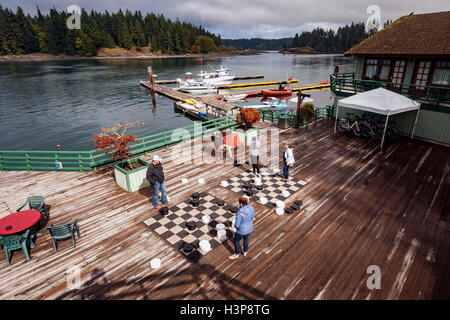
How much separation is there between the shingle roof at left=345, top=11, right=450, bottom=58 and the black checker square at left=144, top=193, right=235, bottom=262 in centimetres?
1711

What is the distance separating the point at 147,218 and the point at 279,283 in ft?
16.8

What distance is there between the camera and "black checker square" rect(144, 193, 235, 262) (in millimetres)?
7902

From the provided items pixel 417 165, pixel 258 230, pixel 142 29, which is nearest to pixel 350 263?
pixel 258 230

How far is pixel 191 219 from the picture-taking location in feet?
29.7

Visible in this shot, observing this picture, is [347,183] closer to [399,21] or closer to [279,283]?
[279,283]

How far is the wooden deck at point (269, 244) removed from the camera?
252 inches

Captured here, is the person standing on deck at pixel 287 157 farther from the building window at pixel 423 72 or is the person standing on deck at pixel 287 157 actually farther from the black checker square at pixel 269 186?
the building window at pixel 423 72

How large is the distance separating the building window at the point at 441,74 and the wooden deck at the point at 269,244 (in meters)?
7.77

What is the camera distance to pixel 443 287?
635 cm

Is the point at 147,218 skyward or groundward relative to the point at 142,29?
groundward

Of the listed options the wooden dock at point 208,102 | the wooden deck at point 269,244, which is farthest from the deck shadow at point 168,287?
the wooden dock at point 208,102

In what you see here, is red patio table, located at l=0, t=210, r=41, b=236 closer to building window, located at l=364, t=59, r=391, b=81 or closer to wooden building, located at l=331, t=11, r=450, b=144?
wooden building, located at l=331, t=11, r=450, b=144

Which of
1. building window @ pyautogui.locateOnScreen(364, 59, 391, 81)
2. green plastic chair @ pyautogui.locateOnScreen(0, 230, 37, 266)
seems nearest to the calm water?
green plastic chair @ pyautogui.locateOnScreen(0, 230, 37, 266)
